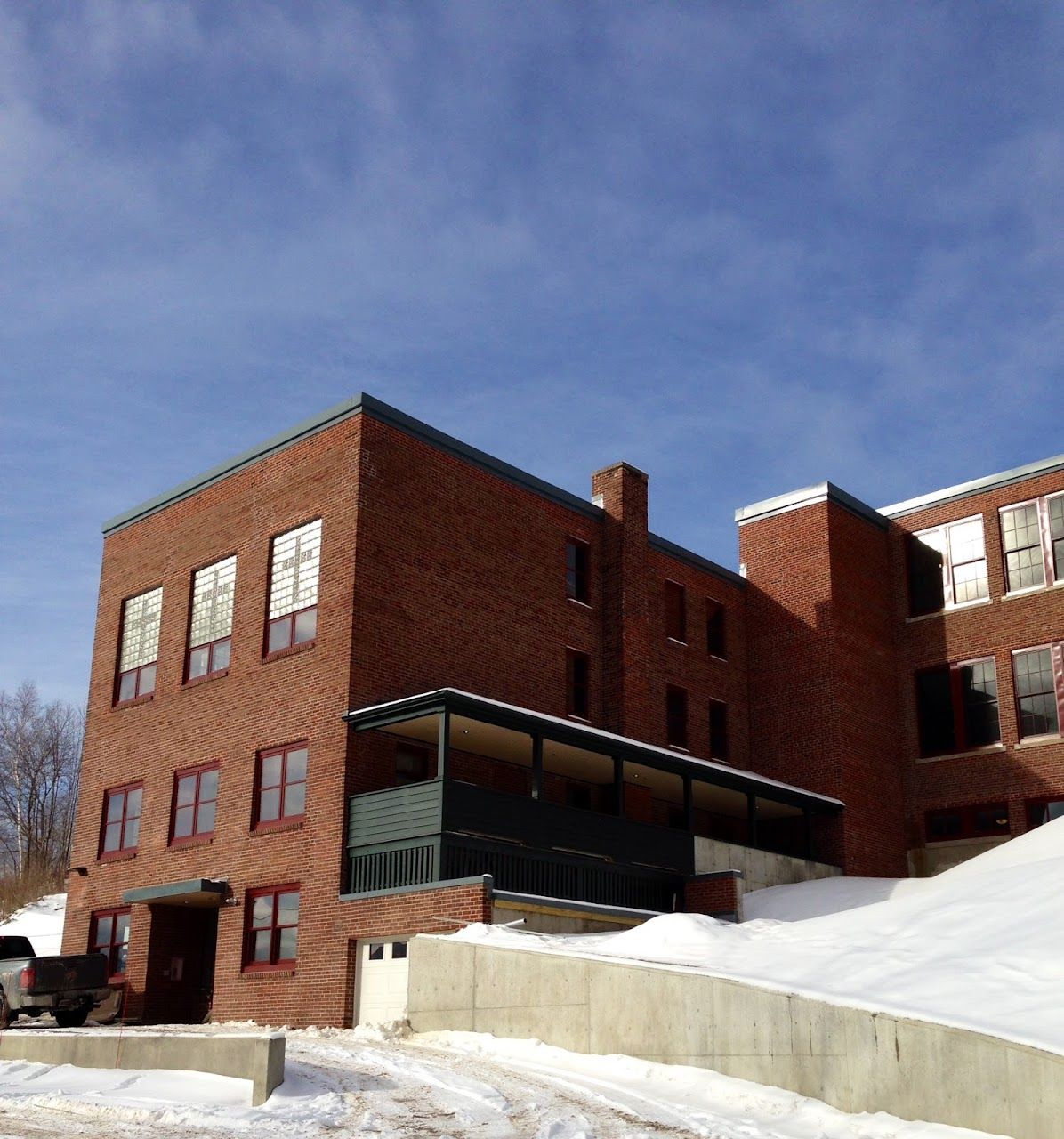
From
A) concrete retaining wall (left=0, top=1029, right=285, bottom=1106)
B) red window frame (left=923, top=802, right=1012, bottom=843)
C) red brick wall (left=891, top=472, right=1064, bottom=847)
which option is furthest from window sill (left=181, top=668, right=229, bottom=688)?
red window frame (left=923, top=802, right=1012, bottom=843)

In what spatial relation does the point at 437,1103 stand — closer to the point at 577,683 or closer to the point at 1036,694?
the point at 577,683

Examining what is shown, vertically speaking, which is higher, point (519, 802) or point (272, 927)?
point (519, 802)

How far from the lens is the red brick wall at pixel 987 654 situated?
35.0m

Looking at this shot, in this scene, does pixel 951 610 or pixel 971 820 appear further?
pixel 951 610

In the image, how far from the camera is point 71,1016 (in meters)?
25.7

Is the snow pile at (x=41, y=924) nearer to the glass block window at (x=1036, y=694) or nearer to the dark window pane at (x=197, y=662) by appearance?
the dark window pane at (x=197, y=662)

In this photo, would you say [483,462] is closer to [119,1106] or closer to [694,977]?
[694,977]

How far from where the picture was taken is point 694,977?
16594 mm

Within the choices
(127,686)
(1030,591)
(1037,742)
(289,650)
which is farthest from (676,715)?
(127,686)

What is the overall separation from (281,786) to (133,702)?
6.66 meters

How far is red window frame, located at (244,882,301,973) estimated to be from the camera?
26.5 meters

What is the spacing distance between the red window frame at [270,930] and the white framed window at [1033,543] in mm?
20763

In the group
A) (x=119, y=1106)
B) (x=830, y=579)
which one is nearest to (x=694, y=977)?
(x=119, y=1106)

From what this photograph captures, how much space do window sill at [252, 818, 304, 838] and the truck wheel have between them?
14.8ft
